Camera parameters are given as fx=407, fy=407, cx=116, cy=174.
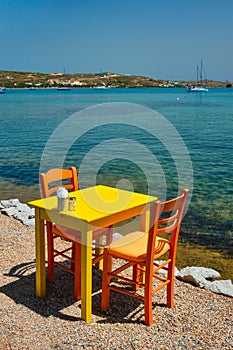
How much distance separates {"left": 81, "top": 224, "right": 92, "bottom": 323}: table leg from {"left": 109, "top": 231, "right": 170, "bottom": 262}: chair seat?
1.20 ft

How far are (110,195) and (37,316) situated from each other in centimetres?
167

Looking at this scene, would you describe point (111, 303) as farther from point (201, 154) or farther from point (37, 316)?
point (201, 154)

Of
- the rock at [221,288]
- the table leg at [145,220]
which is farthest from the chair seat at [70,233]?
the rock at [221,288]

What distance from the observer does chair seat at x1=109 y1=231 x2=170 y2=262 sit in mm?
4430

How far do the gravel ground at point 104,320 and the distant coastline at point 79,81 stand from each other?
11904 centimetres

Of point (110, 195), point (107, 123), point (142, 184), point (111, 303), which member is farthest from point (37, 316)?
point (107, 123)

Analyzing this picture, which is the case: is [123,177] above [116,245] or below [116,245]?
below

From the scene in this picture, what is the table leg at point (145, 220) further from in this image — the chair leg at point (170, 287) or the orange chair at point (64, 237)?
the chair leg at point (170, 287)

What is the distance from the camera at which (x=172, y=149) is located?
19031 mm

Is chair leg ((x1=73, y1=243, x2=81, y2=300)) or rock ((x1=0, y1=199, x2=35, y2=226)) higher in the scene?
chair leg ((x1=73, y1=243, x2=81, y2=300))

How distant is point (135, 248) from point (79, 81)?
147204 mm

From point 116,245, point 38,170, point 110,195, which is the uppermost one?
point 110,195

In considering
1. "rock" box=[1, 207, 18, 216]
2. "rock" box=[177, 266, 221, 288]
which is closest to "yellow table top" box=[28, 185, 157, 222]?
"rock" box=[177, 266, 221, 288]

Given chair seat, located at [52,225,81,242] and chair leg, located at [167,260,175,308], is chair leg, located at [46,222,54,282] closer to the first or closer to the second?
chair seat, located at [52,225,81,242]
